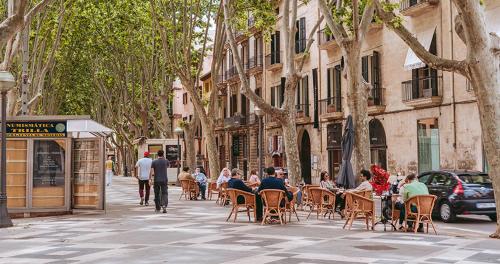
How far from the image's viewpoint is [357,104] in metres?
17.4

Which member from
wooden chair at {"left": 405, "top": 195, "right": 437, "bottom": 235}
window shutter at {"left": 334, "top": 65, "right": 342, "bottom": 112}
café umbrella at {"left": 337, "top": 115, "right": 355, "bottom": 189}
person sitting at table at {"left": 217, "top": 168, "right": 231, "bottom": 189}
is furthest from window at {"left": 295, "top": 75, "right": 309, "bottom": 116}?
wooden chair at {"left": 405, "top": 195, "right": 437, "bottom": 235}

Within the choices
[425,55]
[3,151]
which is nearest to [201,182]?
[3,151]

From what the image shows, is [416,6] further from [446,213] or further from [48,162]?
[48,162]

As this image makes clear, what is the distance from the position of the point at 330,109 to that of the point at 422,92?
24.8 ft

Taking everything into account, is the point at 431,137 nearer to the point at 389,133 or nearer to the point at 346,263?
the point at 389,133

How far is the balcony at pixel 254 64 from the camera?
44562 millimetres

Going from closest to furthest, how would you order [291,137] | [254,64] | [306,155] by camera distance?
[291,137]
[306,155]
[254,64]

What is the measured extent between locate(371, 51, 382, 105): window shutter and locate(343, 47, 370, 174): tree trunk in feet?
43.1

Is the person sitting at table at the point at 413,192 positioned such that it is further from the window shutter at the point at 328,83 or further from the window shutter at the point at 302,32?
the window shutter at the point at 302,32

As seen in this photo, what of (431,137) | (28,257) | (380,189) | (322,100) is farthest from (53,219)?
(322,100)

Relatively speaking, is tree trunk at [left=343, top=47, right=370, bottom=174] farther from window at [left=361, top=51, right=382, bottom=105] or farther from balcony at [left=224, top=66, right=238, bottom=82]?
balcony at [left=224, top=66, right=238, bottom=82]

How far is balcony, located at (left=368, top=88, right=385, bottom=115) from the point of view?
98.9ft

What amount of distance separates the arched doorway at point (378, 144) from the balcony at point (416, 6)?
5.63m

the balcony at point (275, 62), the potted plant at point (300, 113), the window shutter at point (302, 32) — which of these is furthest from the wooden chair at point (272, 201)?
the balcony at point (275, 62)
